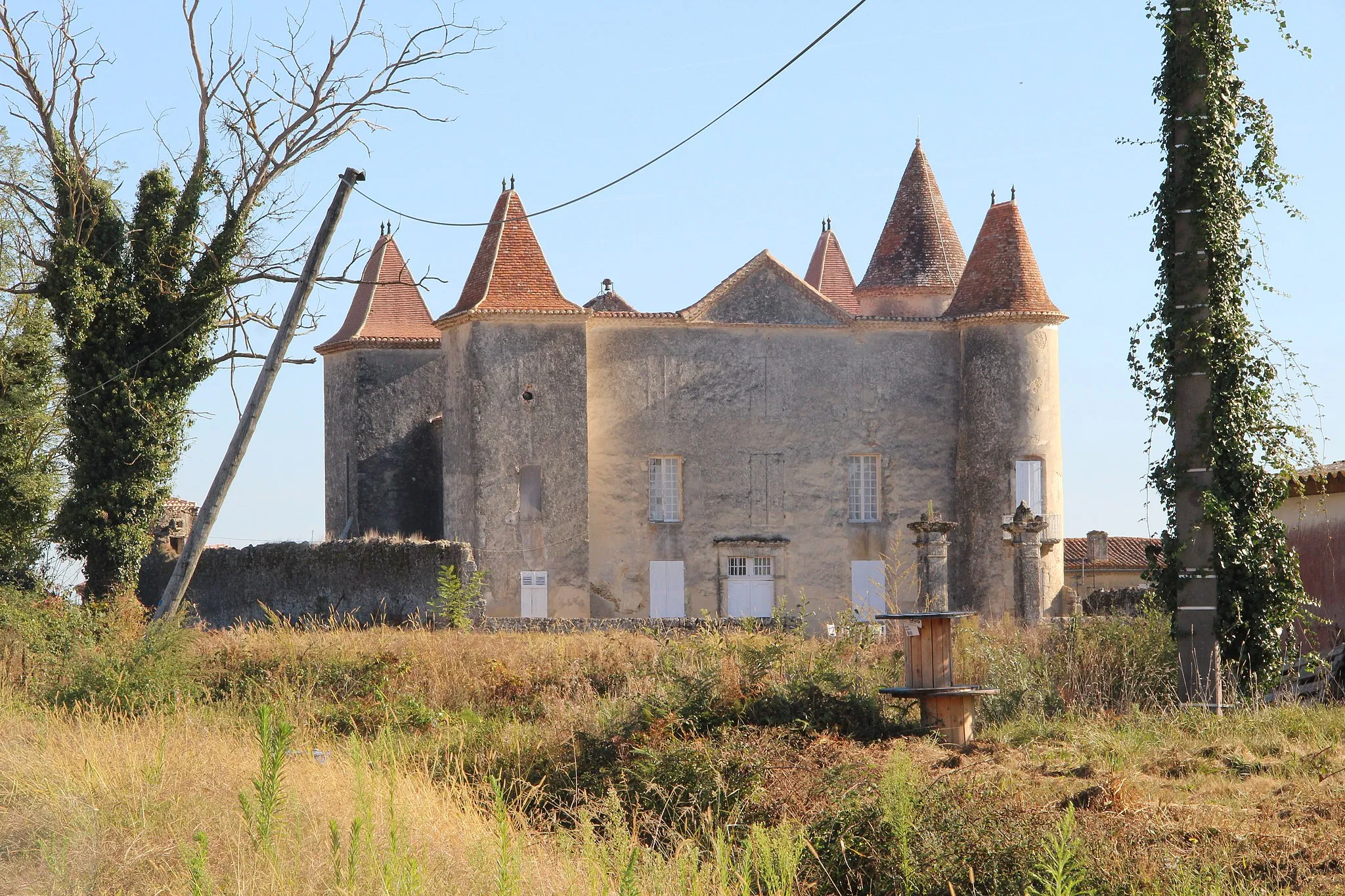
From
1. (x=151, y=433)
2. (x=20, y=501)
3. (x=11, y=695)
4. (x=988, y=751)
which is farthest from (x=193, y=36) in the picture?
(x=988, y=751)

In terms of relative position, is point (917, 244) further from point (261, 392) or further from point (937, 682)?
point (937, 682)

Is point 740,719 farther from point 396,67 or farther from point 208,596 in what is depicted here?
point 208,596

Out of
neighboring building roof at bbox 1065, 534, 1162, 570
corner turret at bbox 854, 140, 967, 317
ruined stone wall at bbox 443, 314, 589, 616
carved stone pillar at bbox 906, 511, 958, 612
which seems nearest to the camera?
carved stone pillar at bbox 906, 511, 958, 612

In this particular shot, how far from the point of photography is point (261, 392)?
62.0 ft

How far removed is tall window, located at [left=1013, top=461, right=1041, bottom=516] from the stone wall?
44.2 feet

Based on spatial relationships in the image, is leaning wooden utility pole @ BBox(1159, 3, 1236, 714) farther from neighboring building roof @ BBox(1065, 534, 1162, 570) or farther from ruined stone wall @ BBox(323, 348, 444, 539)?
neighboring building roof @ BBox(1065, 534, 1162, 570)

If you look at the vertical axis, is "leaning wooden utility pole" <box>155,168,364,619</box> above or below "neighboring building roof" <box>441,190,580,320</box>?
below

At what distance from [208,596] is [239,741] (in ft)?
61.4

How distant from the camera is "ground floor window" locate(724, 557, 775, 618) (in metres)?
33.3

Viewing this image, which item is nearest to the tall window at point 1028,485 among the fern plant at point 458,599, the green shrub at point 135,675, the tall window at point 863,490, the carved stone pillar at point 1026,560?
the tall window at point 863,490

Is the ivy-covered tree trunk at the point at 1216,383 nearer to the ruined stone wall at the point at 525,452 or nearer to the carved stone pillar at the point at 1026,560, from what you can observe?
the carved stone pillar at the point at 1026,560

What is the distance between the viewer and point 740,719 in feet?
39.8

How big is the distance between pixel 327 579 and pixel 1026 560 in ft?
44.7

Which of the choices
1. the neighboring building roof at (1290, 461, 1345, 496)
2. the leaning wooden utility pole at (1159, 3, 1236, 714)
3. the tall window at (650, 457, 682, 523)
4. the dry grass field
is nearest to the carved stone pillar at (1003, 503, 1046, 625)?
the neighboring building roof at (1290, 461, 1345, 496)
